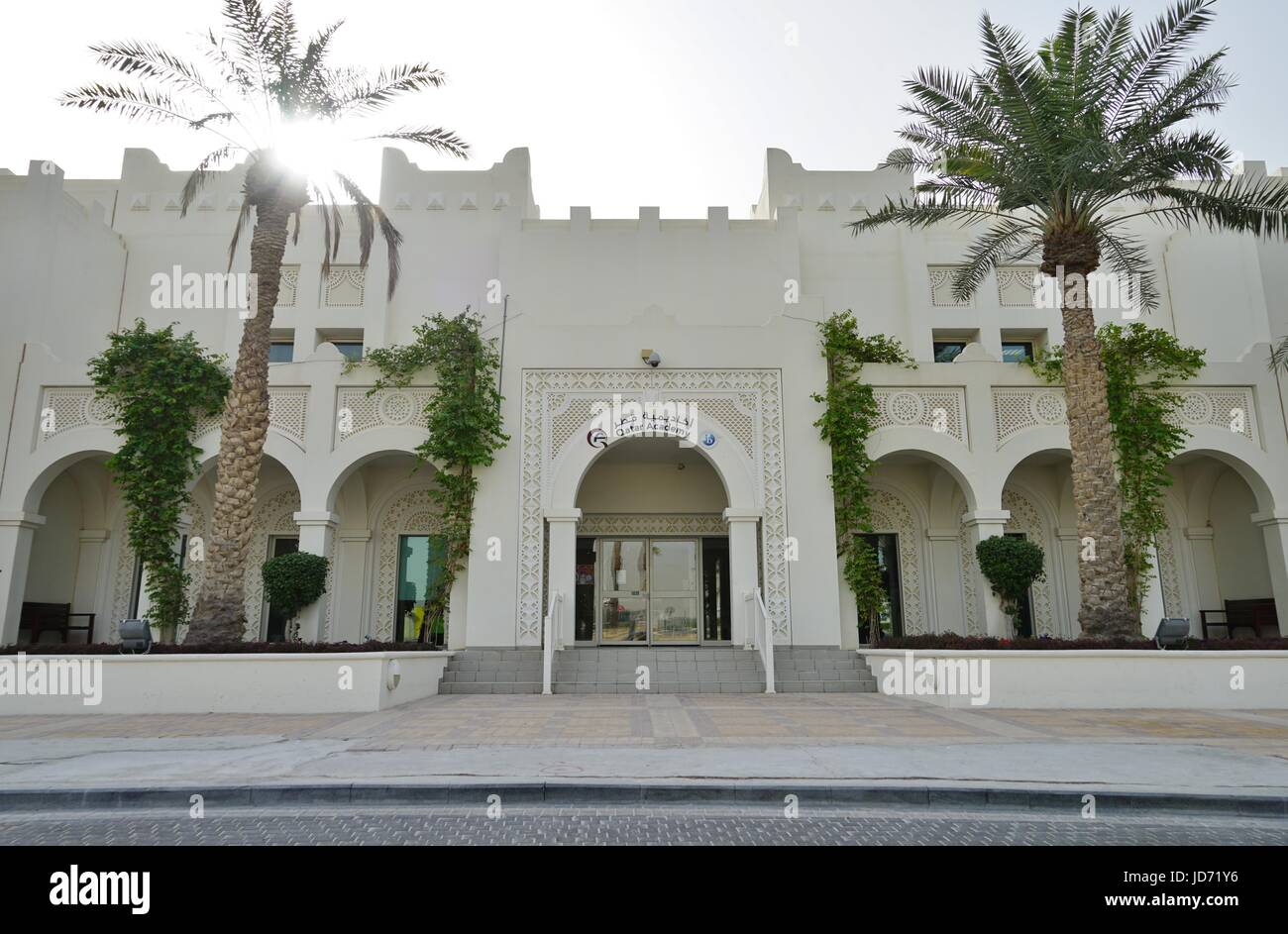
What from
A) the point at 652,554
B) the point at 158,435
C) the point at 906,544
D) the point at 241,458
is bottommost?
the point at 652,554

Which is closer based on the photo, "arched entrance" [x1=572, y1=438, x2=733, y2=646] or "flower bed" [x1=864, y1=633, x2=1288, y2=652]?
"flower bed" [x1=864, y1=633, x2=1288, y2=652]

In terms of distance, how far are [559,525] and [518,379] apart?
2.65m

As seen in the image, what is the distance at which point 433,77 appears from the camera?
41.5 feet

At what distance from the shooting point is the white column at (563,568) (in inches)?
523

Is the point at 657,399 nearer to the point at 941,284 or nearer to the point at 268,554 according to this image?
the point at 941,284

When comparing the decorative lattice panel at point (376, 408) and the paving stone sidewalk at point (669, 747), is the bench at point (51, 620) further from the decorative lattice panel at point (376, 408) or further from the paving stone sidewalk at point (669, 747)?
the decorative lattice panel at point (376, 408)

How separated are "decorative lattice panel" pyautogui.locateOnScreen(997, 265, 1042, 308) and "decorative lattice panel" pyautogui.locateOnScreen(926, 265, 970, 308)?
0.92 meters

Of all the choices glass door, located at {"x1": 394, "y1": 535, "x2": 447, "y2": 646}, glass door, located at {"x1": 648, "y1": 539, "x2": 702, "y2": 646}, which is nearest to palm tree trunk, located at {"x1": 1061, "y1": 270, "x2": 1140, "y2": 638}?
glass door, located at {"x1": 648, "y1": 539, "x2": 702, "y2": 646}

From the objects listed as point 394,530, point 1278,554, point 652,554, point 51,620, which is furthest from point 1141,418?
point 51,620

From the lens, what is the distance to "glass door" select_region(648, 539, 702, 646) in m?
16.1

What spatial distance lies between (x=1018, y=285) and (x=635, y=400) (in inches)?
356

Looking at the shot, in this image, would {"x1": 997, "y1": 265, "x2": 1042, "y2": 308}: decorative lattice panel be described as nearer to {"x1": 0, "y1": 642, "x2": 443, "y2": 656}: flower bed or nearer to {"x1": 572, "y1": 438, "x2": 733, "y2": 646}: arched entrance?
{"x1": 572, "y1": 438, "x2": 733, "y2": 646}: arched entrance

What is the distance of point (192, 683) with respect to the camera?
1002cm
